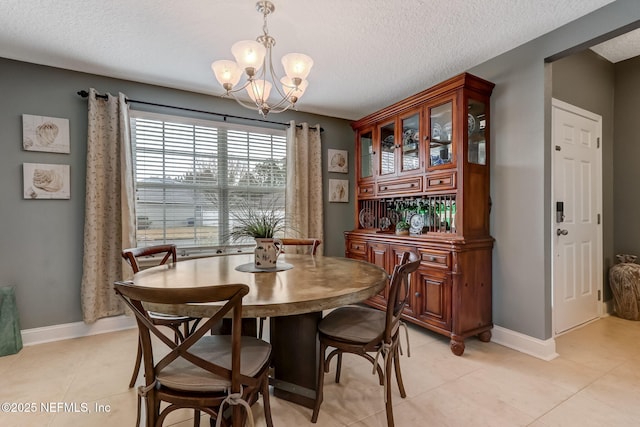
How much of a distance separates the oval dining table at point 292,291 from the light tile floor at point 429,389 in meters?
0.19

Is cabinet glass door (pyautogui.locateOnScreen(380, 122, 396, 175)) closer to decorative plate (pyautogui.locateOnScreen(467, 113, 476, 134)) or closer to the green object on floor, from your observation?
decorative plate (pyautogui.locateOnScreen(467, 113, 476, 134))

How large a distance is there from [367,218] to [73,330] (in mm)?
3299

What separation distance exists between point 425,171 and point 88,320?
351 centimetres

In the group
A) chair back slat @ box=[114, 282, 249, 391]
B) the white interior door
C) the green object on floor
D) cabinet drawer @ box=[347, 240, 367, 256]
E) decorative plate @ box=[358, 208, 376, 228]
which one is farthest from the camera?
decorative plate @ box=[358, 208, 376, 228]

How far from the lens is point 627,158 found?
3.23 meters

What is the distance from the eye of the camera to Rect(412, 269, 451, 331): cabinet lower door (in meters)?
2.49

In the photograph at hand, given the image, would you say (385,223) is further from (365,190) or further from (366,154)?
(366,154)

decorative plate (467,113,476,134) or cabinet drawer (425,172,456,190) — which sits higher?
decorative plate (467,113,476,134)

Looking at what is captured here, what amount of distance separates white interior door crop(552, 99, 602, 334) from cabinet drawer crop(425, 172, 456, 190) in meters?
0.94

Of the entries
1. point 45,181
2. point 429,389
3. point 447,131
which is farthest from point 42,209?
point 447,131

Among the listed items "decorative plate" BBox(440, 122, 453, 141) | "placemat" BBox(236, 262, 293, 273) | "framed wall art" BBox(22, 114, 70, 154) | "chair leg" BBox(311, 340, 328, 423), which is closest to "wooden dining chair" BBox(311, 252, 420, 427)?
"chair leg" BBox(311, 340, 328, 423)

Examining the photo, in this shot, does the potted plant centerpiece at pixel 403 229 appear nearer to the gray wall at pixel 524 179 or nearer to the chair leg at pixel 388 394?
the gray wall at pixel 524 179

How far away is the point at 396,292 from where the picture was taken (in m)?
1.50

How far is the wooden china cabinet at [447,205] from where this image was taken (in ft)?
8.13
